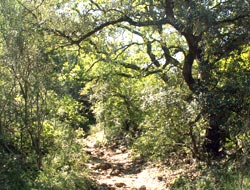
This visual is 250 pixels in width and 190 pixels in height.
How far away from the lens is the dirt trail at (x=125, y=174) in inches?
332

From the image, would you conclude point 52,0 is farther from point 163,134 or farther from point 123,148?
point 123,148

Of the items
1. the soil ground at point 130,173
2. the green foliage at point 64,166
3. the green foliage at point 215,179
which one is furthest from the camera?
the soil ground at point 130,173

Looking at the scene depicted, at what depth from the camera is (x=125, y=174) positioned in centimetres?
1003

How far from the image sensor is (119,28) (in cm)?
1041

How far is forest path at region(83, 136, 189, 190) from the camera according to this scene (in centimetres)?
841

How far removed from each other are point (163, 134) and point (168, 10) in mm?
2897

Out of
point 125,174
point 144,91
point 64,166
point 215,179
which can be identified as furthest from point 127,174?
point 215,179

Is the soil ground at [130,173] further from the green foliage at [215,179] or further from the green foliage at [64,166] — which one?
the green foliage at [64,166]

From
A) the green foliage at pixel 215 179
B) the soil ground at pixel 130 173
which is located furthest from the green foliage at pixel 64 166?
the green foliage at pixel 215 179

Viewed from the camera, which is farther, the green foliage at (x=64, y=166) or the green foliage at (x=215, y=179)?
the green foliage at (x=64, y=166)

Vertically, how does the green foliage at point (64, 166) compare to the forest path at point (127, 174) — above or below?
above

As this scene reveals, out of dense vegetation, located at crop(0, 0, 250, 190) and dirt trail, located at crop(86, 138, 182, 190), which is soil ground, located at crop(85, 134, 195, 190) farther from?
dense vegetation, located at crop(0, 0, 250, 190)

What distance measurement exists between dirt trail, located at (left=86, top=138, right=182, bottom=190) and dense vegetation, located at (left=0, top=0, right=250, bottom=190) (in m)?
0.55

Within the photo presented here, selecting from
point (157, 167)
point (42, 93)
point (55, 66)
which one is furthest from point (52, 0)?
point (157, 167)
